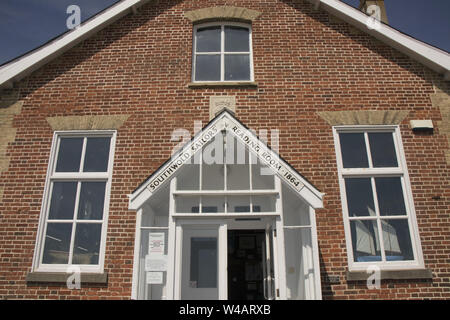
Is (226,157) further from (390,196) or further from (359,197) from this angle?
(390,196)

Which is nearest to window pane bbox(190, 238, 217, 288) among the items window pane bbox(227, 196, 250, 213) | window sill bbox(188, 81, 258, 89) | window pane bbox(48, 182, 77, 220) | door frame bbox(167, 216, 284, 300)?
door frame bbox(167, 216, 284, 300)

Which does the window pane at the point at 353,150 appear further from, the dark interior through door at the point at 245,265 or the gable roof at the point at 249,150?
the dark interior through door at the point at 245,265

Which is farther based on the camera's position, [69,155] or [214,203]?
[69,155]

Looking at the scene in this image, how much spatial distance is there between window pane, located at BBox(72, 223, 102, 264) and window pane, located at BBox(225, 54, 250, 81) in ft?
14.8

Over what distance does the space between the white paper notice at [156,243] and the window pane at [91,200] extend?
1.32 m

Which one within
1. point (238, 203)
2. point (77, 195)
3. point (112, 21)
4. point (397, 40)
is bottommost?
point (238, 203)

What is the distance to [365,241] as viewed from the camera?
6727 mm

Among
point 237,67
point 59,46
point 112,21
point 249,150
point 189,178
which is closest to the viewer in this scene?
point 249,150

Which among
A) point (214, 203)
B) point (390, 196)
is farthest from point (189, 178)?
point (390, 196)

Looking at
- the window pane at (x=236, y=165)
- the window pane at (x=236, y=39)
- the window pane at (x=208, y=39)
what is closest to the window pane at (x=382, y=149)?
the window pane at (x=236, y=165)

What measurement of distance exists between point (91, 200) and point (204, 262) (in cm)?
273

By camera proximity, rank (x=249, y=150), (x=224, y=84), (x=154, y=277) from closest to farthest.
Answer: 1. (x=154, y=277)
2. (x=249, y=150)
3. (x=224, y=84)

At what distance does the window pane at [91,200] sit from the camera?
275 inches

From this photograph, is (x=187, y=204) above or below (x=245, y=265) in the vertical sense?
above
